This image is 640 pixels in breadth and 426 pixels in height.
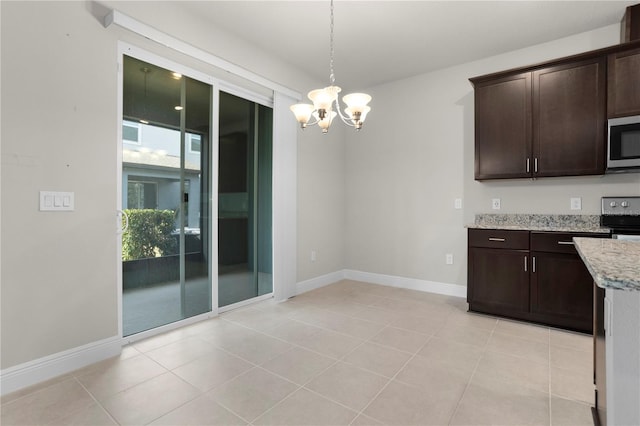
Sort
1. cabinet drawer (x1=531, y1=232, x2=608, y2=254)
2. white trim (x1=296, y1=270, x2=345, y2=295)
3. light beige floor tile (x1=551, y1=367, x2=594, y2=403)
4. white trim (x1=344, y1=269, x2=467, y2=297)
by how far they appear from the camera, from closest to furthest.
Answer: light beige floor tile (x1=551, y1=367, x2=594, y2=403), cabinet drawer (x1=531, y1=232, x2=608, y2=254), white trim (x1=344, y1=269, x2=467, y2=297), white trim (x1=296, y1=270, x2=345, y2=295)

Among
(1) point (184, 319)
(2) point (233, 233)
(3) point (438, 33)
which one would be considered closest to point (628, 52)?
(3) point (438, 33)

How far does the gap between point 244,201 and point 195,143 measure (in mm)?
820

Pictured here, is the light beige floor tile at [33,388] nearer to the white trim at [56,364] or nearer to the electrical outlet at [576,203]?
the white trim at [56,364]

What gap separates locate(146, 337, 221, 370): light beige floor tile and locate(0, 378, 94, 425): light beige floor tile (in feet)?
1.52

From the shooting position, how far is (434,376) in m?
2.06

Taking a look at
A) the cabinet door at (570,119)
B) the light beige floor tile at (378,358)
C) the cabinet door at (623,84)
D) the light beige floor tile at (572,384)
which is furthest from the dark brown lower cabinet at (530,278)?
the light beige floor tile at (378,358)

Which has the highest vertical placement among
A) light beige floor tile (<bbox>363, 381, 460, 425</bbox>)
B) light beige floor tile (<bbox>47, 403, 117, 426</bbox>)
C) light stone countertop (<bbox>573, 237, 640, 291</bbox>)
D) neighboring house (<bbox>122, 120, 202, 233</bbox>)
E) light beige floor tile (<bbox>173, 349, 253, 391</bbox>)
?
neighboring house (<bbox>122, 120, 202, 233</bbox>)

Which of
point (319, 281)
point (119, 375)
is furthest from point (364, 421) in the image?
point (319, 281)

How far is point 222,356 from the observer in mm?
2330

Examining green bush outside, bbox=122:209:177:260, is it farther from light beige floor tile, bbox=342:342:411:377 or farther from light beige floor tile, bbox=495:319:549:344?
light beige floor tile, bbox=495:319:549:344

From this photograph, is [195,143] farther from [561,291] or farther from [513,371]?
[561,291]

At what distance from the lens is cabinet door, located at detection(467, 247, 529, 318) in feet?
9.89

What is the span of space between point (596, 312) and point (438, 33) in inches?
110

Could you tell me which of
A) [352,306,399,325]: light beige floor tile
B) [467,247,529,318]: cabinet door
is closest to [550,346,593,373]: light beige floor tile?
[467,247,529,318]: cabinet door
